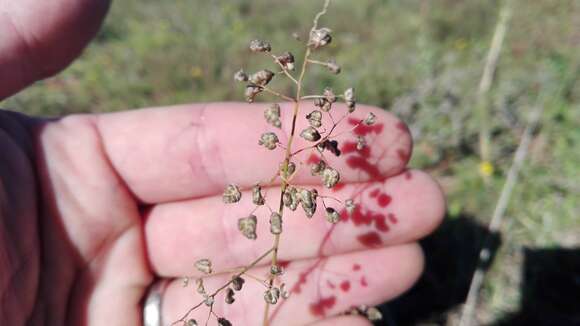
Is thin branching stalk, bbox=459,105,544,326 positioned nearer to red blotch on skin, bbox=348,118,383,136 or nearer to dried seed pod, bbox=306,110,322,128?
red blotch on skin, bbox=348,118,383,136

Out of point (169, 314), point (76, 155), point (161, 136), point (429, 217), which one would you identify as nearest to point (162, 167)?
point (161, 136)

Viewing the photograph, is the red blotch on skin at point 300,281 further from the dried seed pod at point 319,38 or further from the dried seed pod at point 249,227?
the dried seed pod at point 319,38

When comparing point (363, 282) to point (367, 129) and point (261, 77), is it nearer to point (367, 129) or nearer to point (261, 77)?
point (367, 129)

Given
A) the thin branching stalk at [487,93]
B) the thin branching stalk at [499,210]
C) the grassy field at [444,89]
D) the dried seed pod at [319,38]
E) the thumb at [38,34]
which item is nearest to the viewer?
the dried seed pod at [319,38]

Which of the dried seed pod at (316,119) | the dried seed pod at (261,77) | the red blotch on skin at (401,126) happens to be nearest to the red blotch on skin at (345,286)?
the red blotch on skin at (401,126)

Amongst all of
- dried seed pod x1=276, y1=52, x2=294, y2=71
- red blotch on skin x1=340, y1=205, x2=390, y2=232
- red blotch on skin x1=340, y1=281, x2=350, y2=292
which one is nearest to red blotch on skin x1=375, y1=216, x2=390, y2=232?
red blotch on skin x1=340, y1=205, x2=390, y2=232

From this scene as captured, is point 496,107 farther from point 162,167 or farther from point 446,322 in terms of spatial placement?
point 162,167

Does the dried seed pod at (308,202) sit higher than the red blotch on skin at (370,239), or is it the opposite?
the dried seed pod at (308,202)
